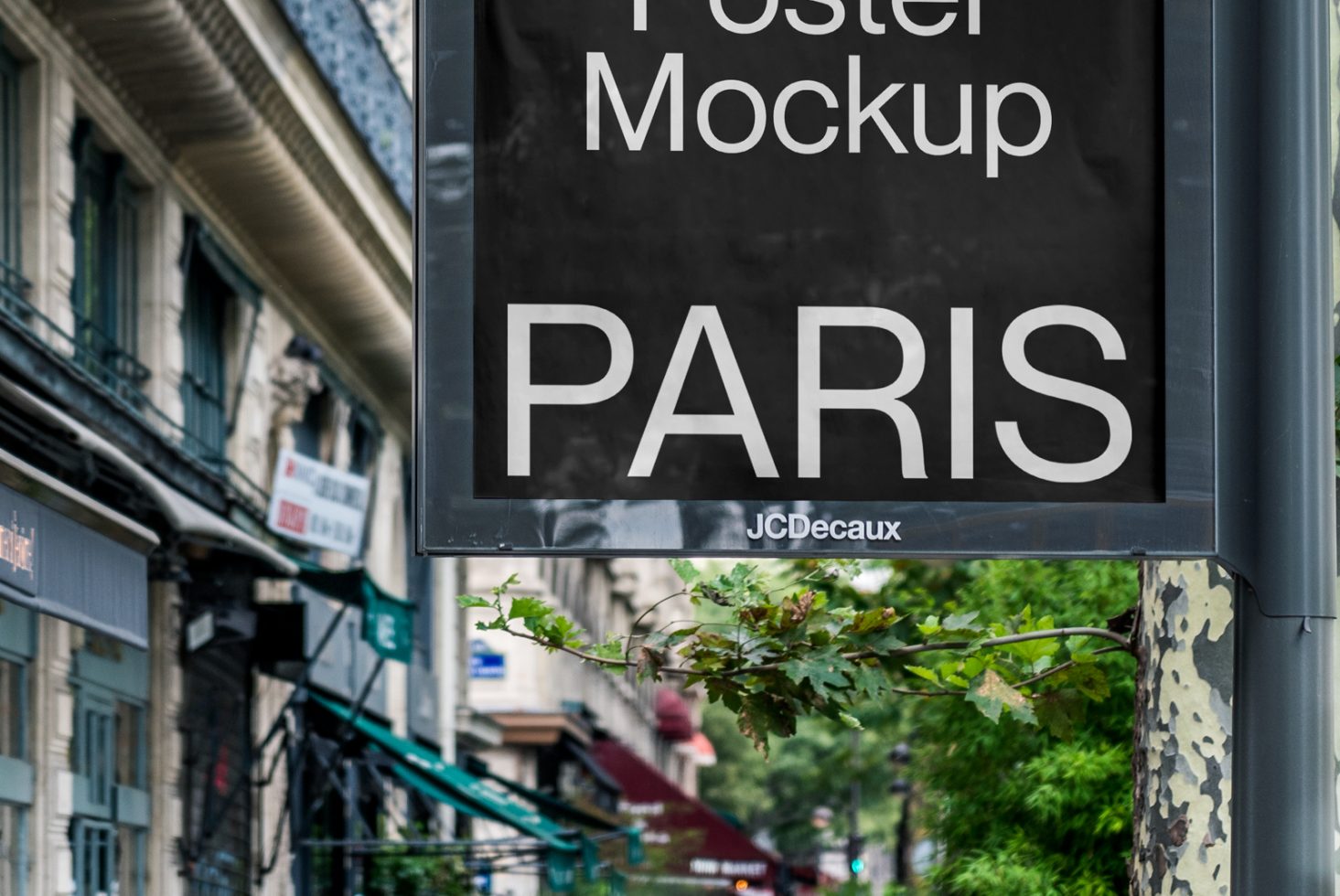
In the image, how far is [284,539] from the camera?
70.7ft

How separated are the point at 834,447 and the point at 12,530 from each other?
9.30m

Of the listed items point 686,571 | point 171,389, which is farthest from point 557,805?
point 686,571

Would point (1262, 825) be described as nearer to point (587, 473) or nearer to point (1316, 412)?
point (1316, 412)

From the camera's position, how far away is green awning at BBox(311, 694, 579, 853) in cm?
2206

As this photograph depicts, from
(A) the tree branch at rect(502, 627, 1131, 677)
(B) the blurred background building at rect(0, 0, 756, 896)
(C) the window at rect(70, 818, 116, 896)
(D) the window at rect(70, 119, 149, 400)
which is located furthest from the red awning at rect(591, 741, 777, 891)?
(A) the tree branch at rect(502, 627, 1131, 677)

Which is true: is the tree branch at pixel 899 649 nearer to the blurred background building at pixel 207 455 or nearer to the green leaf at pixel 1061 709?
the green leaf at pixel 1061 709

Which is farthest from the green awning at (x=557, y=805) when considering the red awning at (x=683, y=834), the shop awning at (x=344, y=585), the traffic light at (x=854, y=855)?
the traffic light at (x=854, y=855)

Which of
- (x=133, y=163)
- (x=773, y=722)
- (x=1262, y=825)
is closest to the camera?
(x=1262, y=825)

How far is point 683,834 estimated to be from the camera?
39844mm

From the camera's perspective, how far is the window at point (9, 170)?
14.6m

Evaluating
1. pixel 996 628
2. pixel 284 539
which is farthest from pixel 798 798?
pixel 996 628

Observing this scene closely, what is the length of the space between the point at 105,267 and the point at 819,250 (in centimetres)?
1433

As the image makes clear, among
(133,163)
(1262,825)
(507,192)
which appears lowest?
(1262,825)

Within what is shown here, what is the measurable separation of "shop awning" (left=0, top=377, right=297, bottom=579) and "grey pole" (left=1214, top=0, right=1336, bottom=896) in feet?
30.0
